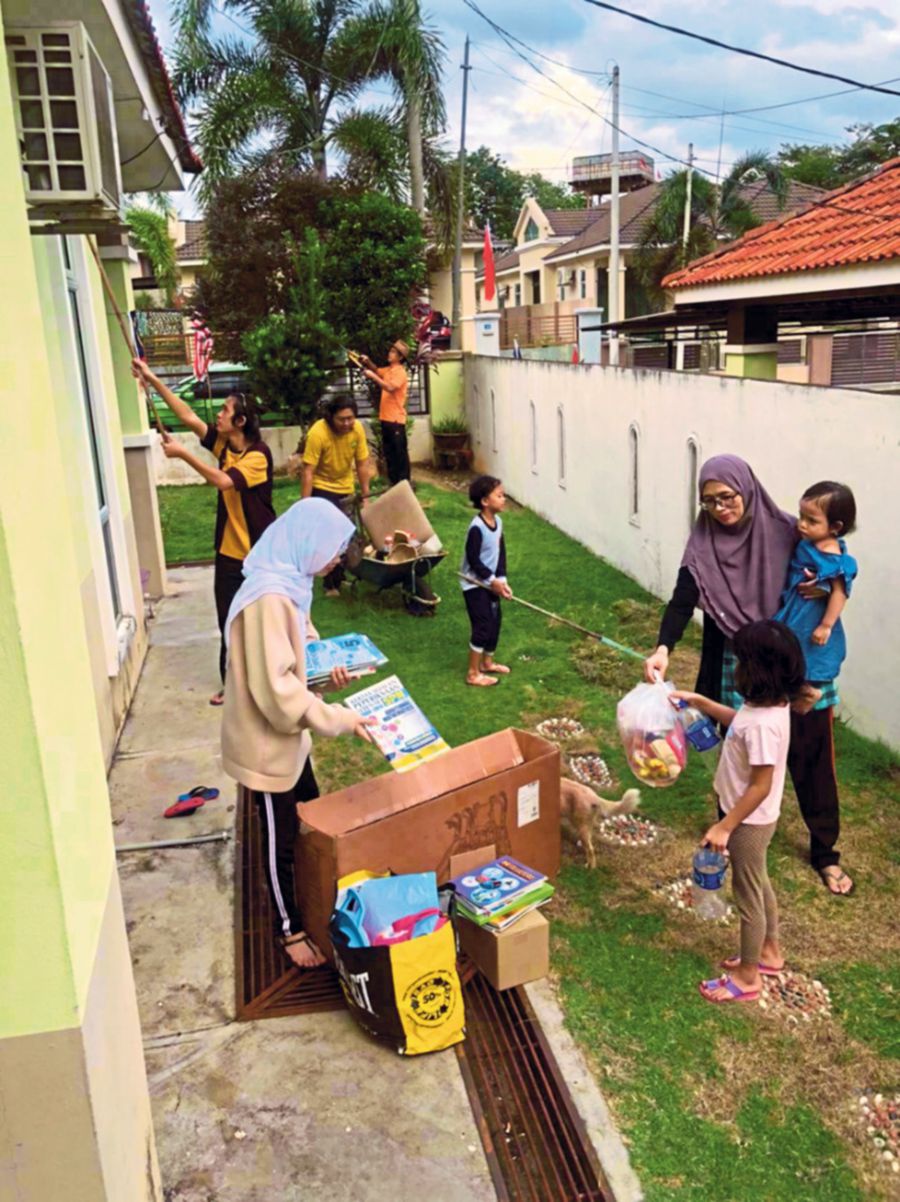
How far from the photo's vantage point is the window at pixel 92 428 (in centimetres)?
591

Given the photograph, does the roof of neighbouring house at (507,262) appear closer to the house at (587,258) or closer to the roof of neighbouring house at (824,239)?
the house at (587,258)

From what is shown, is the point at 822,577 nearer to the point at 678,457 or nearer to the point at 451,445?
the point at 678,457

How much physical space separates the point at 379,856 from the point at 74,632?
5.76 ft

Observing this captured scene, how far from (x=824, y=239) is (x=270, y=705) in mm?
6297

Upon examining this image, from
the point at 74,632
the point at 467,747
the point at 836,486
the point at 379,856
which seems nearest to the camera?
the point at 74,632

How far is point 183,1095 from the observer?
3031mm

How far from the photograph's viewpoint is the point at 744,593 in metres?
3.98

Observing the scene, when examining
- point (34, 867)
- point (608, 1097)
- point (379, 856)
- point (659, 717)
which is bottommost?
point (608, 1097)

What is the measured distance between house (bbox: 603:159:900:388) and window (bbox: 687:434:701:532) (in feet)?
3.04

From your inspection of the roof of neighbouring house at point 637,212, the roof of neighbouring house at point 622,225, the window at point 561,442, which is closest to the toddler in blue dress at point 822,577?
the window at point 561,442

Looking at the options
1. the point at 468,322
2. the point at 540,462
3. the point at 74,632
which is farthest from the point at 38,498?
the point at 468,322

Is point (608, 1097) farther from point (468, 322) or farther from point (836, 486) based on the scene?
point (468, 322)

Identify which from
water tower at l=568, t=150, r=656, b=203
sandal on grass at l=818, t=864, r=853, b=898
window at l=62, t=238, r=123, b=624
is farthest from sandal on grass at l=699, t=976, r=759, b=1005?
water tower at l=568, t=150, r=656, b=203

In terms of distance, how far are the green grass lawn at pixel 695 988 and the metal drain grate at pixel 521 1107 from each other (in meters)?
0.15
